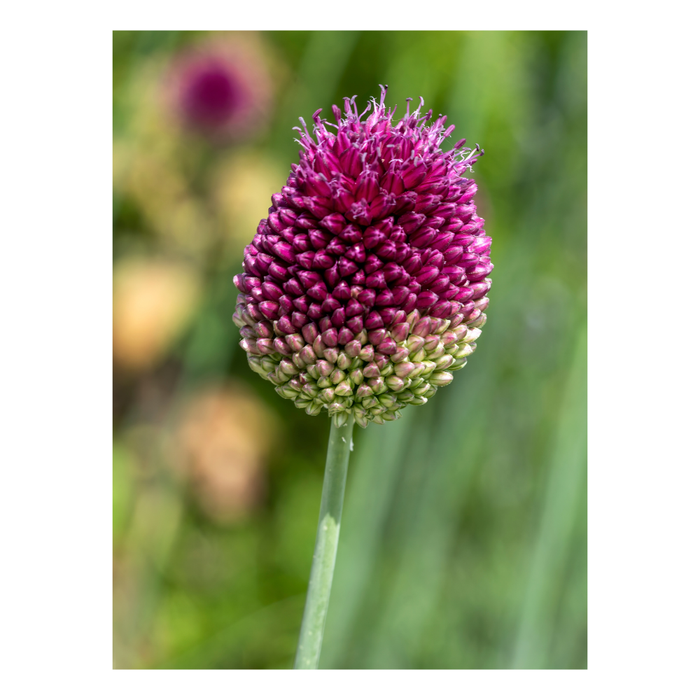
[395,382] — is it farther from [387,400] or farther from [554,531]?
[554,531]

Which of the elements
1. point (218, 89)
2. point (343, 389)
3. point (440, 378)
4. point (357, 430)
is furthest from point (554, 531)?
point (218, 89)

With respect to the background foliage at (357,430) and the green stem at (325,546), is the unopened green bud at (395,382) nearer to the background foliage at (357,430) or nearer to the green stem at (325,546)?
the green stem at (325,546)

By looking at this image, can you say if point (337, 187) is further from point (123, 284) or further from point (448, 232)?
point (123, 284)

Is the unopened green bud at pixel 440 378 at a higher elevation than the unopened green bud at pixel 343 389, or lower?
higher

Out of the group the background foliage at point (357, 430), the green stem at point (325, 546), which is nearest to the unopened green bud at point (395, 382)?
the green stem at point (325, 546)

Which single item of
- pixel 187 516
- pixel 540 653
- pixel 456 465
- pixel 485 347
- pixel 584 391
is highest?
pixel 485 347
